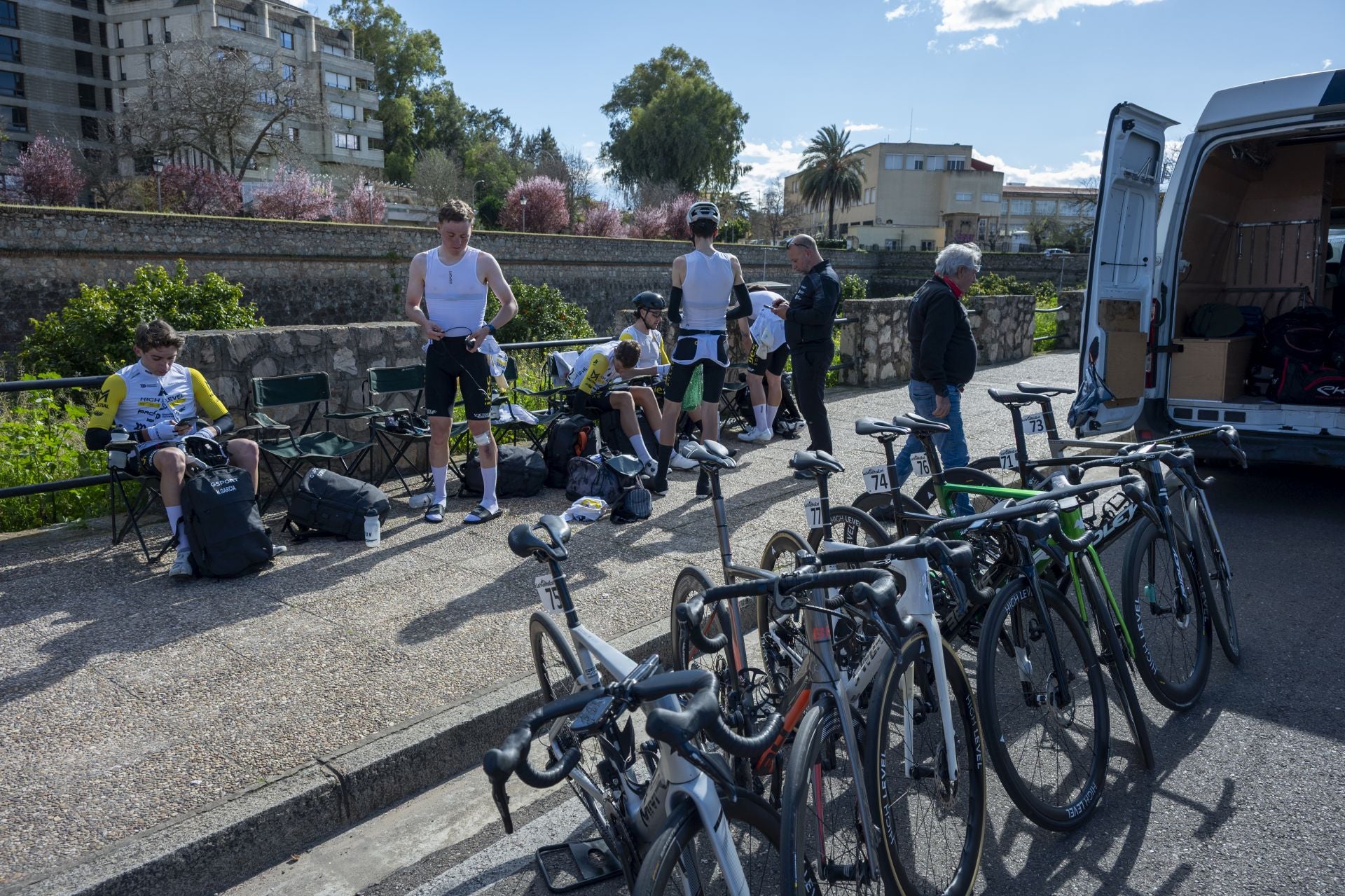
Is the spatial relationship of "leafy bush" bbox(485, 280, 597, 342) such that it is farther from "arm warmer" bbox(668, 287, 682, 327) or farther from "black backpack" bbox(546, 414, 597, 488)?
"arm warmer" bbox(668, 287, 682, 327)

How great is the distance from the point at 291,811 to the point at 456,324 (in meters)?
3.68

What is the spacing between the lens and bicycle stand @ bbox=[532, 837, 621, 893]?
2846 mm

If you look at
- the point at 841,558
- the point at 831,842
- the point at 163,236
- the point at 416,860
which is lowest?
the point at 416,860

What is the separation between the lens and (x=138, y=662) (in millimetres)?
4133

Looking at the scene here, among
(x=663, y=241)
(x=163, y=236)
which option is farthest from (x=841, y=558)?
(x=663, y=241)

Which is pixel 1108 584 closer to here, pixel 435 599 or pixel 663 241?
pixel 435 599

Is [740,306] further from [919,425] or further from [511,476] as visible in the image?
[919,425]

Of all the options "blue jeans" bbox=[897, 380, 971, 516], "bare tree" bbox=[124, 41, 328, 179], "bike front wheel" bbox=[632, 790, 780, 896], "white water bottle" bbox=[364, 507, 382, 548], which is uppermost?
"bare tree" bbox=[124, 41, 328, 179]

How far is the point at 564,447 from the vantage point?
286 inches

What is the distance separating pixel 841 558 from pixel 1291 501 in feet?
21.9

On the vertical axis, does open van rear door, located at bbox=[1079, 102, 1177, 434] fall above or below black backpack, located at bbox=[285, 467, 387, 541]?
above

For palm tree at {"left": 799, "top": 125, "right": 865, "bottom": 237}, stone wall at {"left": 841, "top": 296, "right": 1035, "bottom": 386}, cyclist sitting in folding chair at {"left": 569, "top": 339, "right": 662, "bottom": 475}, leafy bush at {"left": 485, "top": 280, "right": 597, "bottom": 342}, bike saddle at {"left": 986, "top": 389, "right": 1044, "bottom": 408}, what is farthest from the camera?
palm tree at {"left": 799, "top": 125, "right": 865, "bottom": 237}

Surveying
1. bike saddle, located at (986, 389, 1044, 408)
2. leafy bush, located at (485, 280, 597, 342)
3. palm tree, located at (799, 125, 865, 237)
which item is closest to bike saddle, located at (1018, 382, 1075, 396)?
bike saddle, located at (986, 389, 1044, 408)

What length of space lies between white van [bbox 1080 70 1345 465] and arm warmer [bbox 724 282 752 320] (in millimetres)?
2475
